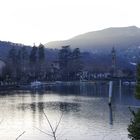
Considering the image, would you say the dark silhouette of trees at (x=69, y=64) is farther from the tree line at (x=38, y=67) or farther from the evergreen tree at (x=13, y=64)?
the evergreen tree at (x=13, y=64)

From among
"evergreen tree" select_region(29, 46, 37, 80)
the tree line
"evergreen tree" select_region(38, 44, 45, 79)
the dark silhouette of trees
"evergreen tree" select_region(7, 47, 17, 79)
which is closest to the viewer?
"evergreen tree" select_region(7, 47, 17, 79)

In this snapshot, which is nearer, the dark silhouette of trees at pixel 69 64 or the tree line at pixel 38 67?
the tree line at pixel 38 67

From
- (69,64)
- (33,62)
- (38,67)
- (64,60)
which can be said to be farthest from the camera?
(64,60)

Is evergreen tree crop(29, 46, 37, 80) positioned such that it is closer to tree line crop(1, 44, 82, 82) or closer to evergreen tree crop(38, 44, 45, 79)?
tree line crop(1, 44, 82, 82)

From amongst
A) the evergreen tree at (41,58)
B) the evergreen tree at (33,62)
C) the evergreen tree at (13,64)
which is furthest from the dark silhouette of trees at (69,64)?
the evergreen tree at (13,64)

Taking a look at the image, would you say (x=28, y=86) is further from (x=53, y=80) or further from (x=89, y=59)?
(x=89, y=59)

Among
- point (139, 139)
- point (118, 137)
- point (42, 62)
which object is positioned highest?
point (42, 62)

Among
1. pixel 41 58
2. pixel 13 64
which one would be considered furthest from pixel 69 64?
pixel 13 64

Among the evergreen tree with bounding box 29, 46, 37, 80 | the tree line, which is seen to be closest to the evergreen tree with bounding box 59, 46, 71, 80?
the tree line

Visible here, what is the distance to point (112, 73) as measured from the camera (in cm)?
11512

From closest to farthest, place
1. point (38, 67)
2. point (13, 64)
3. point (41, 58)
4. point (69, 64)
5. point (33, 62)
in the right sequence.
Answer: point (13, 64) < point (33, 62) < point (41, 58) < point (38, 67) < point (69, 64)

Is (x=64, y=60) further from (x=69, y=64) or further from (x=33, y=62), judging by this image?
(x=33, y=62)

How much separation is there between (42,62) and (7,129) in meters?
70.5

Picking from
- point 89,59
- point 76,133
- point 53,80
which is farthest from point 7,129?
point 89,59
